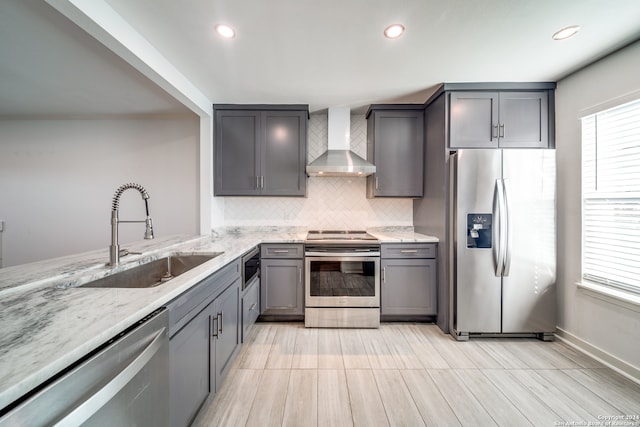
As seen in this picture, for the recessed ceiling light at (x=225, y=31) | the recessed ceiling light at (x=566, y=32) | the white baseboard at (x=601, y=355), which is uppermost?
the recessed ceiling light at (x=566, y=32)

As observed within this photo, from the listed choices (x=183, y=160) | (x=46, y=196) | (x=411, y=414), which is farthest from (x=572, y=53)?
(x=46, y=196)

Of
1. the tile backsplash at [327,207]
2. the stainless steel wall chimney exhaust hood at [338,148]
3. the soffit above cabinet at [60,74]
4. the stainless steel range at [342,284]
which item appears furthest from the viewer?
the tile backsplash at [327,207]

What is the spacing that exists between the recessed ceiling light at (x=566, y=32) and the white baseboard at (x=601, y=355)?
252 centimetres

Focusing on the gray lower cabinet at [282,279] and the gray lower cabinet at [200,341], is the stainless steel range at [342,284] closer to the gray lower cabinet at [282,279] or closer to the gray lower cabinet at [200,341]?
the gray lower cabinet at [282,279]

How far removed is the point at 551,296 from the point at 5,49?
5202mm

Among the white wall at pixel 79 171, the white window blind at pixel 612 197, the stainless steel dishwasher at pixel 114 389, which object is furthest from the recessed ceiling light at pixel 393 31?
the white wall at pixel 79 171

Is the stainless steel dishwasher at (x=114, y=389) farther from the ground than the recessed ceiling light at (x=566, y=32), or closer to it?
closer to it

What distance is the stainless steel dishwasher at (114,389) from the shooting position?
531 millimetres

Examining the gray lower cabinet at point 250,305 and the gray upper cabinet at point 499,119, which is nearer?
the gray lower cabinet at point 250,305

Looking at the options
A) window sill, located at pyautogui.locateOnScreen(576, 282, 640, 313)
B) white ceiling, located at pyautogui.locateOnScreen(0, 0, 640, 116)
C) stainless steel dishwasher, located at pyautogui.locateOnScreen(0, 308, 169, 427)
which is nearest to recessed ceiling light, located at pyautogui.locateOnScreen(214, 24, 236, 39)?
white ceiling, located at pyautogui.locateOnScreen(0, 0, 640, 116)

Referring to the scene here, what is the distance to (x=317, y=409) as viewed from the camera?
1.50 metres

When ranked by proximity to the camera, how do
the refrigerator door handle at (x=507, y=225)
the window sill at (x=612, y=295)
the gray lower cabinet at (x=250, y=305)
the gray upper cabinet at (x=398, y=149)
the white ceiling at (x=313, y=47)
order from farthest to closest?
the gray upper cabinet at (x=398, y=149) < the refrigerator door handle at (x=507, y=225) < the gray lower cabinet at (x=250, y=305) < the window sill at (x=612, y=295) < the white ceiling at (x=313, y=47)

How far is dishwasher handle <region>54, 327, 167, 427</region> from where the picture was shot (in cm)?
57

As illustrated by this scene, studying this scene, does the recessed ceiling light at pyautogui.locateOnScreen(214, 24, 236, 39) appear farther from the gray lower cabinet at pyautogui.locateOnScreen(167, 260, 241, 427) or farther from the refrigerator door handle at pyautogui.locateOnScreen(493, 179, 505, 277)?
the refrigerator door handle at pyautogui.locateOnScreen(493, 179, 505, 277)
